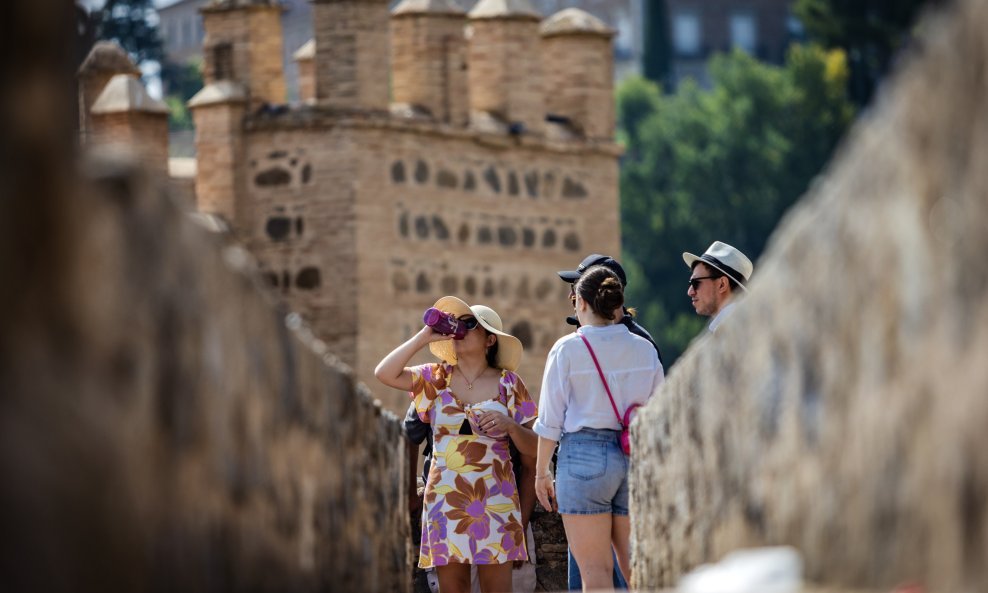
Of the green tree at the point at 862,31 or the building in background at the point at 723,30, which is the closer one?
the green tree at the point at 862,31

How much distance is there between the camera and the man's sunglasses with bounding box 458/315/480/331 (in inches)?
357

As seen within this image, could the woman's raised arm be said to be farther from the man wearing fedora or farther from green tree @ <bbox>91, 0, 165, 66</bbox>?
green tree @ <bbox>91, 0, 165, 66</bbox>

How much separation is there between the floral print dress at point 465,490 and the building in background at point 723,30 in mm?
76500

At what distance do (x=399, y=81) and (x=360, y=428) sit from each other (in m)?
15.7

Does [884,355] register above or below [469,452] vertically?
above

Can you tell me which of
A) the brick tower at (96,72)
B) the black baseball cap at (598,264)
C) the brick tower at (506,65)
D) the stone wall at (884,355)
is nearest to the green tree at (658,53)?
the brick tower at (506,65)

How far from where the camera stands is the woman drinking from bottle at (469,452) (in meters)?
8.84

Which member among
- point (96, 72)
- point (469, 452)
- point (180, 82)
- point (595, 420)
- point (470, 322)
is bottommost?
point (180, 82)

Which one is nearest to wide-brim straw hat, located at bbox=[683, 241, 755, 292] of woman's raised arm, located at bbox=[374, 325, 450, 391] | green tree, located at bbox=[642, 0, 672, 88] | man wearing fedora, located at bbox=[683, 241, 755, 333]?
man wearing fedora, located at bbox=[683, 241, 755, 333]

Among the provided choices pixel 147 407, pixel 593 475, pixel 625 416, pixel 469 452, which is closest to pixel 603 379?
pixel 625 416

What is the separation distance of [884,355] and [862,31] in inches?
2096

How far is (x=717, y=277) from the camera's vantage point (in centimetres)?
911

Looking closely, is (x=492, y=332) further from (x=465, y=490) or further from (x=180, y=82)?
(x=180, y=82)

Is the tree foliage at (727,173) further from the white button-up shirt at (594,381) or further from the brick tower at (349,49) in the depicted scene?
the white button-up shirt at (594,381)
